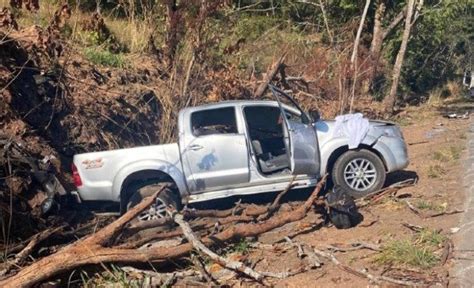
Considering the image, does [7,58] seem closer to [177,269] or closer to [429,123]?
[177,269]

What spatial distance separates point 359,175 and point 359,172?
46mm

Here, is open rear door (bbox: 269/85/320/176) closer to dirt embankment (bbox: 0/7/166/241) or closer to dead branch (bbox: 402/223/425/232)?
dead branch (bbox: 402/223/425/232)

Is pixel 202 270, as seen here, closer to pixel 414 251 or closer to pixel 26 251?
pixel 26 251

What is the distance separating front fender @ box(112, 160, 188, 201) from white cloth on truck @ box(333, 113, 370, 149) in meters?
2.39

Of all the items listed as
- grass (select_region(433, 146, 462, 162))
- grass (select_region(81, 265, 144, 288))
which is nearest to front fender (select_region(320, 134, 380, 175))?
grass (select_region(433, 146, 462, 162))

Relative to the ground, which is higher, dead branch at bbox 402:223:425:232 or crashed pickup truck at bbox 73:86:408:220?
crashed pickup truck at bbox 73:86:408:220

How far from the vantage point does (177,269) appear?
7109mm

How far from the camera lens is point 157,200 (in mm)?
8852

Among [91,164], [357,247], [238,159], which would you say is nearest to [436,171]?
[238,159]

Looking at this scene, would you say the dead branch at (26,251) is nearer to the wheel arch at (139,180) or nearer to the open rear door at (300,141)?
the wheel arch at (139,180)

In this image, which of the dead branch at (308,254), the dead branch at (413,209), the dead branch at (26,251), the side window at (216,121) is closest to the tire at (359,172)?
the dead branch at (413,209)

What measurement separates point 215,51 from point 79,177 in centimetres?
681

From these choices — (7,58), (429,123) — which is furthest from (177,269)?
(429,123)

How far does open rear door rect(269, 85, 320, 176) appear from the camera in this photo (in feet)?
30.1
